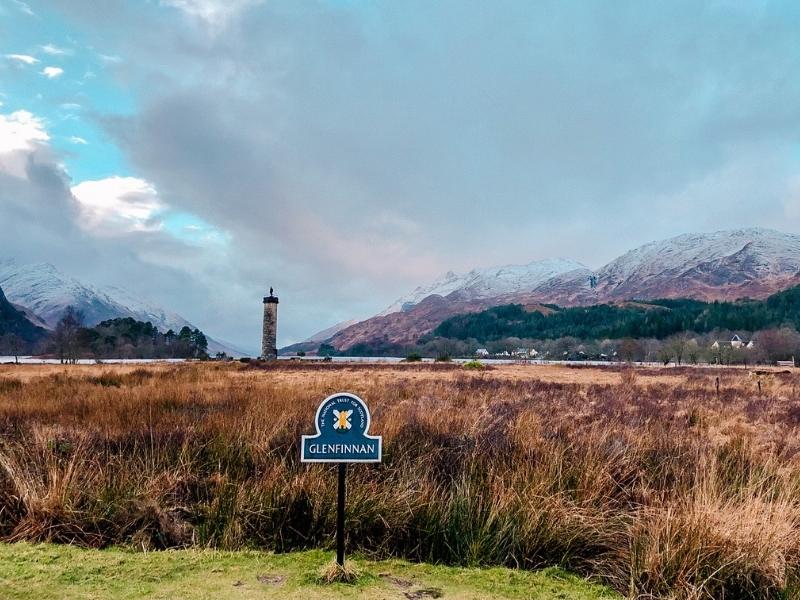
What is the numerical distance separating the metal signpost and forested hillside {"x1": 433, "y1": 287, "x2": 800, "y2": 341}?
129868mm

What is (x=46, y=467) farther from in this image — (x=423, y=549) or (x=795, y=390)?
(x=795, y=390)

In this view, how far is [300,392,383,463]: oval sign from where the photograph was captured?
358 centimetres

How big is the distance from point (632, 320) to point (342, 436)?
145516 mm

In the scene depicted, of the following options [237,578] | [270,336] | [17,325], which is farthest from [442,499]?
[17,325]

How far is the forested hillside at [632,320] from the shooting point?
12500cm

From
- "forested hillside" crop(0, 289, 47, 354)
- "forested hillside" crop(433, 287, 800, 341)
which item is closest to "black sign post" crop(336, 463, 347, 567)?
"forested hillside" crop(433, 287, 800, 341)

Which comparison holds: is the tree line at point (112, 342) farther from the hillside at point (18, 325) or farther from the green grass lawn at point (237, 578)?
the green grass lawn at point (237, 578)

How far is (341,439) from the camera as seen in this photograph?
142 inches

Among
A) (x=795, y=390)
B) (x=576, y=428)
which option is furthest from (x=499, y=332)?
(x=576, y=428)

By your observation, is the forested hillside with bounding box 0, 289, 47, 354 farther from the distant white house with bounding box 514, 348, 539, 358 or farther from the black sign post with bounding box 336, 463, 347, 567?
the black sign post with bounding box 336, 463, 347, 567

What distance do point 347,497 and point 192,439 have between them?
2244 millimetres

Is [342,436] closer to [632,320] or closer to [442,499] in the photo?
[442,499]

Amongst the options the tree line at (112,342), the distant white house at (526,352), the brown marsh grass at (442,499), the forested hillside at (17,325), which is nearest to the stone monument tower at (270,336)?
the tree line at (112,342)

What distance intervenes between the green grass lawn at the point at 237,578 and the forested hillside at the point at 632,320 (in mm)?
129470
